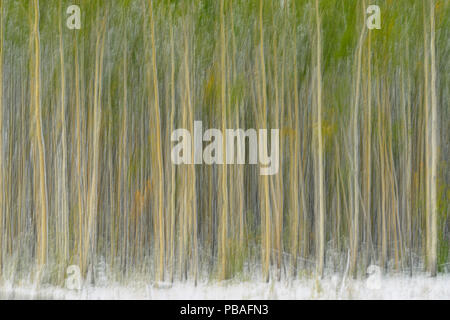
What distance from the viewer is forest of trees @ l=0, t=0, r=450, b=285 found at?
3086 millimetres

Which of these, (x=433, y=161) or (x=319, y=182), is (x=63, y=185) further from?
(x=433, y=161)

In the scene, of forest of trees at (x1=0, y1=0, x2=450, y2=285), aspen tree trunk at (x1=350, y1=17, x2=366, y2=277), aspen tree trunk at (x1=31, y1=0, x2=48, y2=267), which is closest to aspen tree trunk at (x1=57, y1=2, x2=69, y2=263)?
forest of trees at (x1=0, y1=0, x2=450, y2=285)

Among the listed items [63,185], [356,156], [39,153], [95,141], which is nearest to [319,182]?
[356,156]

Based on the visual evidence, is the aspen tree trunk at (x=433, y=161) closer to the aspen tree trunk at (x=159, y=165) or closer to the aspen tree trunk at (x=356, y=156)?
the aspen tree trunk at (x=356, y=156)

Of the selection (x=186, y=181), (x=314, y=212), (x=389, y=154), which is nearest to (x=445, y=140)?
(x=389, y=154)

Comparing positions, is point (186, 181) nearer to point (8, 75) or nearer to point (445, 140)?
point (8, 75)

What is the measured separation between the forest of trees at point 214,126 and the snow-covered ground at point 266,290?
10 cm

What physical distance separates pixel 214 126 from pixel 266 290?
4.22 ft

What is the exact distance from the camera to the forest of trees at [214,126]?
309 cm

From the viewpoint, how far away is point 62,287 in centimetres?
299

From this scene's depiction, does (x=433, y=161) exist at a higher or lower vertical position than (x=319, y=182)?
higher

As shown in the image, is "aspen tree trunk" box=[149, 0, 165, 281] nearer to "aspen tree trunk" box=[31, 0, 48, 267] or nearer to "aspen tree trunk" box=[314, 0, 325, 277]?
"aspen tree trunk" box=[31, 0, 48, 267]

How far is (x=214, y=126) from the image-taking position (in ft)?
10.1

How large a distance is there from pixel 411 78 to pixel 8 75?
10.5 ft
